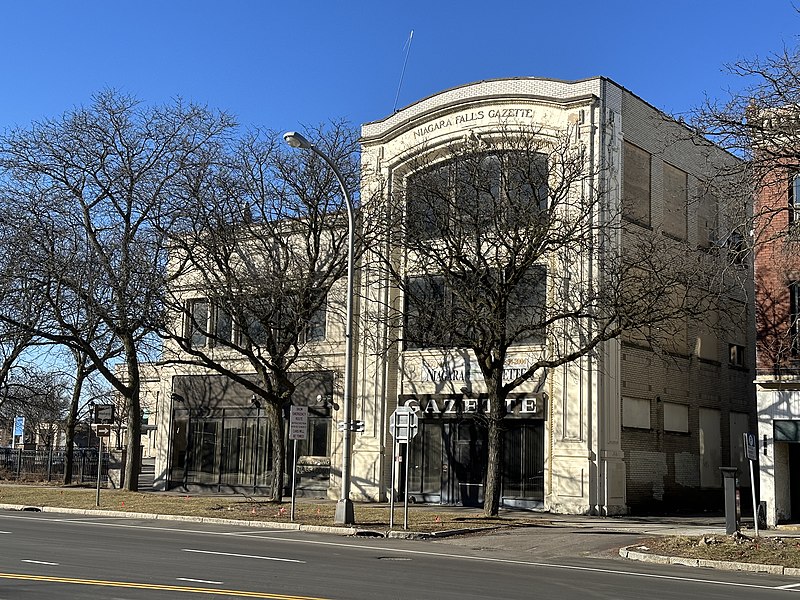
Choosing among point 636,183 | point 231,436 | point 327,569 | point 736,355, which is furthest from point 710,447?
point 327,569

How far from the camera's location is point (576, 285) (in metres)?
27.0

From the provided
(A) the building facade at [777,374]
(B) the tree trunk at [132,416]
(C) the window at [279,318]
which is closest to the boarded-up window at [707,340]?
(A) the building facade at [777,374]

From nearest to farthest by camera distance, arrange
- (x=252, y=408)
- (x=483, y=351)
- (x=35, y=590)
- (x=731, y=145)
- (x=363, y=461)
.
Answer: (x=35, y=590), (x=731, y=145), (x=483, y=351), (x=363, y=461), (x=252, y=408)

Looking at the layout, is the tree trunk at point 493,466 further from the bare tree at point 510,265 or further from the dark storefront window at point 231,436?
the dark storefront window at point 231,436

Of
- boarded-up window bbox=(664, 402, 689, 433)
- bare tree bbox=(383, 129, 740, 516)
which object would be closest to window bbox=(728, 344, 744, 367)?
boarded-up window bbox=(664, 402, 689, 433)

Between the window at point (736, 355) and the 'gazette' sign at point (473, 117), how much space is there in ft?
42.8

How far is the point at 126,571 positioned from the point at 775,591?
9.22m

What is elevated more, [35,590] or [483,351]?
[483,351]

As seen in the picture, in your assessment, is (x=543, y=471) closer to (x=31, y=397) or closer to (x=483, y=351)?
(x=483, y=351)

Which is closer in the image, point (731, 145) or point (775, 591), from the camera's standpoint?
point (775, 591)

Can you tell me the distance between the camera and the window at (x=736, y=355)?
3731 centimetres

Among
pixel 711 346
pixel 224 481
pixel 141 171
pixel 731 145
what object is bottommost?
pixel 224 481

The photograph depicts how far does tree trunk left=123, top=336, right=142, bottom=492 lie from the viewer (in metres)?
34.3

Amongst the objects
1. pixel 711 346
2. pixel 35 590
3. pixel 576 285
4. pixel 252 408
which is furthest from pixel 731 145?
pixel 252 408
